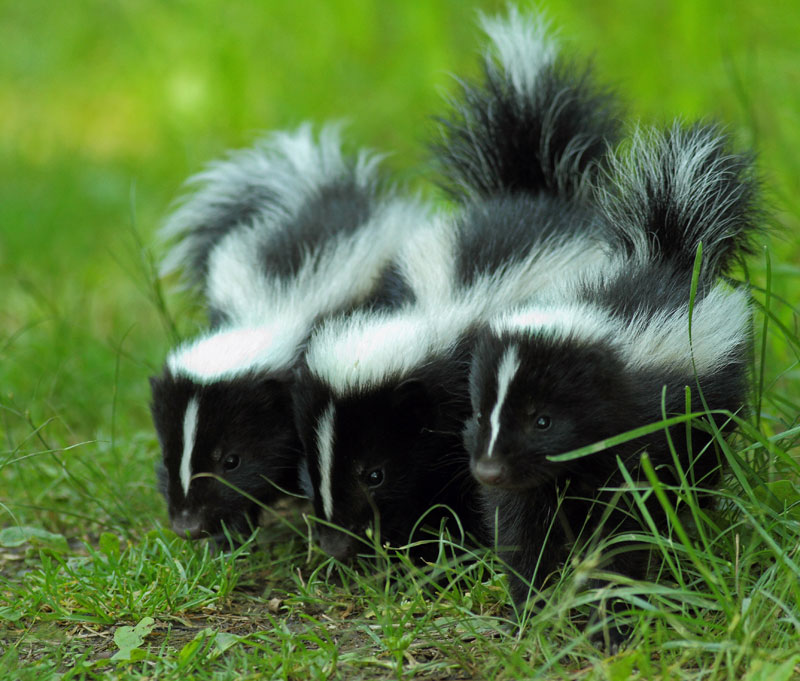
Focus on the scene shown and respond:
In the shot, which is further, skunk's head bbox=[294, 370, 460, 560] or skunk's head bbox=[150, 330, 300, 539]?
skunk's head bbox=[150, 330, 300, 539]

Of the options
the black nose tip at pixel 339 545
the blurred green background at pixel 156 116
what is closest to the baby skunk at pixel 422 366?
the black nose tip at pixel 339 545

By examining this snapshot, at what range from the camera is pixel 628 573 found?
10.8 ft

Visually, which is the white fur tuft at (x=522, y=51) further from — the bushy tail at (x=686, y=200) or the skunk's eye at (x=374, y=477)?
the skunk's eye at (x=374, y=477)

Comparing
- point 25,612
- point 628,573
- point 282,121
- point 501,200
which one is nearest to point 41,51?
point 282,121

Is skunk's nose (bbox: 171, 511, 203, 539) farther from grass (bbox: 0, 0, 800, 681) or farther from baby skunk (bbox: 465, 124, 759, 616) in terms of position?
baby skunk (bbox: 465, 124, 759, 616)

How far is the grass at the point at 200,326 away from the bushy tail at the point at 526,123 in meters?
0.36

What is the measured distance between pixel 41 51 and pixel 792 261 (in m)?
7.96

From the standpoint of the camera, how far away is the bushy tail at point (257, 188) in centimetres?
556

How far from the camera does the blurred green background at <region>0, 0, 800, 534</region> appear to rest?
518 centimetres

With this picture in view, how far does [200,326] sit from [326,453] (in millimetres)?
1785

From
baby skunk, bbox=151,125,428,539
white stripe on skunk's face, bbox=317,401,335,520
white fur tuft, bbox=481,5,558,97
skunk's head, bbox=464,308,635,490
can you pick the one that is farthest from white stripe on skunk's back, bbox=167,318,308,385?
white fur tuft, bbox=481,5,558,97

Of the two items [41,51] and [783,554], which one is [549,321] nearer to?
[783,554]

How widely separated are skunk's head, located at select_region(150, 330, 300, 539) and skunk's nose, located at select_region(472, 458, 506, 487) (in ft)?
3.65

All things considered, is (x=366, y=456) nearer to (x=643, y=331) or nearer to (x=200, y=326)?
(x=643, y=331)
